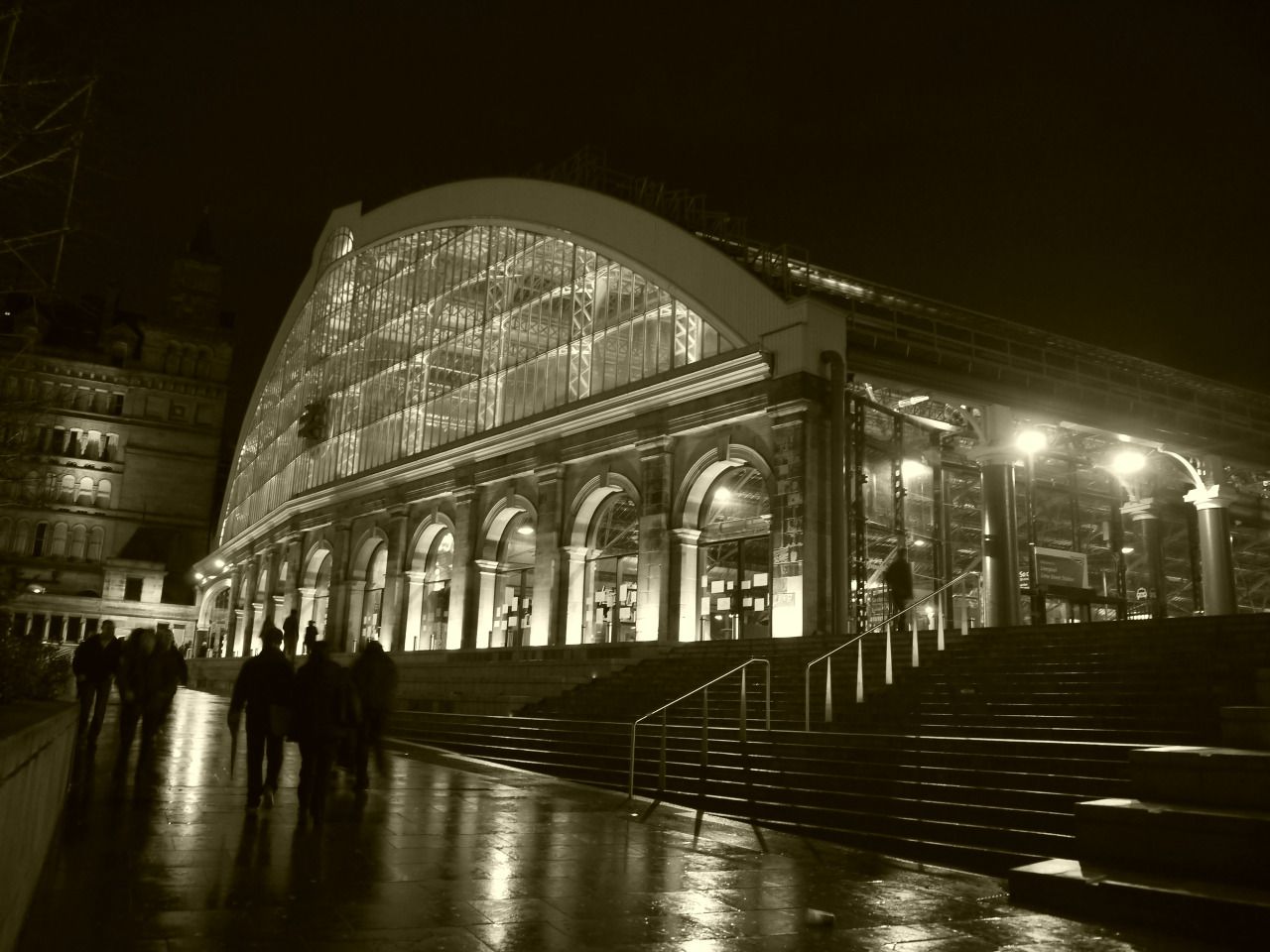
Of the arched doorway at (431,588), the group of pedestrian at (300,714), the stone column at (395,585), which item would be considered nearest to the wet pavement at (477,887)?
the group of pedestrian at (300,714)

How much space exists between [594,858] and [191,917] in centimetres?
358

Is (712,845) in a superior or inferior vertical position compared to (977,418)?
inferior

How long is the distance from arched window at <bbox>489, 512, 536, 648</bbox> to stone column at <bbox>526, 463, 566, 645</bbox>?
1.75 m

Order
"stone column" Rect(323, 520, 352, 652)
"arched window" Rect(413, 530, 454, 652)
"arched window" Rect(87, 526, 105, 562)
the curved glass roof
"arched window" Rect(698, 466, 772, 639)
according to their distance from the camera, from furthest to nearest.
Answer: "arched window" Rect(87, 526, 105, 562)
"stone column" Rect(323, 520, 352, 652)
"arched window" Rect(413, 530, 454, 652)
the curved glass roof
"arched window" Rect(698, 466, 772, 639)

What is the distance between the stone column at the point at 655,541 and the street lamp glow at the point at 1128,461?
15.6 m

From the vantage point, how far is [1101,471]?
115 ft

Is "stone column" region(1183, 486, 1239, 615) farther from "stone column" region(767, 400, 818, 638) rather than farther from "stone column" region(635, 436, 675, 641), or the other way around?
"stone column" region(635, 436, 675, 641)

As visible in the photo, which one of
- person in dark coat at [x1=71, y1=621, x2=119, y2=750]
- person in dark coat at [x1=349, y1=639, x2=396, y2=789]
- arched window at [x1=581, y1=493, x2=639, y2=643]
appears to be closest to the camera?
person in dark coat at [x1=349, y1=639, x2=396, y2=789]

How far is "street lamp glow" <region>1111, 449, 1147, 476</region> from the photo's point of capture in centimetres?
3209

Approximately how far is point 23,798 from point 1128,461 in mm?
33934

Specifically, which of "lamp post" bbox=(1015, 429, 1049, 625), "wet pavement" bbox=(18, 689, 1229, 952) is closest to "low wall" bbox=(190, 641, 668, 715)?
"wet pavement" bbox=(18, 689, 1229, 952)

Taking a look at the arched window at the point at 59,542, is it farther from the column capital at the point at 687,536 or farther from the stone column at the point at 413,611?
the column capital at the point at 687,536

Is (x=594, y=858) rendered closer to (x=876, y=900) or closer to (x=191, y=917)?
(x=876, y=900)

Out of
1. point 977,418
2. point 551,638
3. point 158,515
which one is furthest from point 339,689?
point 158,515
